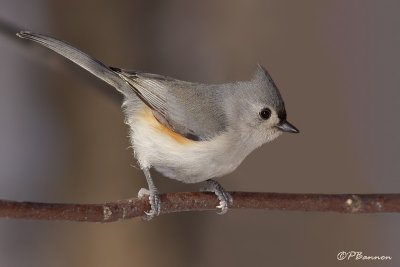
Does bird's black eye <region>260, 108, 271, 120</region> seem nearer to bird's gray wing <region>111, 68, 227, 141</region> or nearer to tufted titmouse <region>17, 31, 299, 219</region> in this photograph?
tufted titmouse <region>17, 31, 299, 219</region>

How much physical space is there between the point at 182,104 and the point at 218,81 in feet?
6.51

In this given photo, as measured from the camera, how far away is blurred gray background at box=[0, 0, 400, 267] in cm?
405

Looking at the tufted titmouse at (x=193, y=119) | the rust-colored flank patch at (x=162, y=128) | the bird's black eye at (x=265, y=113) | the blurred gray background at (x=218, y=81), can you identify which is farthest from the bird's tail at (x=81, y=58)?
the blurred gray background at (x=218, y=81)

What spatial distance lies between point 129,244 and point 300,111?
1677 mm

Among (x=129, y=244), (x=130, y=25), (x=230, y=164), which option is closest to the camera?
(x=230, y=164)

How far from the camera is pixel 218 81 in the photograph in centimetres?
471

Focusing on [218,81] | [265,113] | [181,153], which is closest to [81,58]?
[181,153]

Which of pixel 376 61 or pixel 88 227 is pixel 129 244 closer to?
pixel 88 227

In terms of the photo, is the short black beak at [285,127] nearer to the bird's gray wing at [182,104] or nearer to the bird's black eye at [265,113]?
the bird's black eye at [265,113]

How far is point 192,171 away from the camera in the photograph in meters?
2.56

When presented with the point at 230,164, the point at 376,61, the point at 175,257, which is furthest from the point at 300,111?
the point at 230,164

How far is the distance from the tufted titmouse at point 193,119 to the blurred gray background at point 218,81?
1268 millimetres

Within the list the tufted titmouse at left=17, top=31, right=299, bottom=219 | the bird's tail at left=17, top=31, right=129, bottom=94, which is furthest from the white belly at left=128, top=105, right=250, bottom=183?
the bird's tail at left=17, top=31, right=129, bottom=94

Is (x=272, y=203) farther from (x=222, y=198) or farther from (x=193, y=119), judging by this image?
(x=193, y=119)
